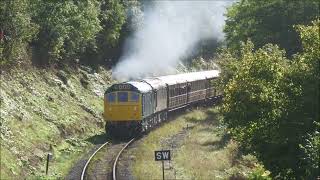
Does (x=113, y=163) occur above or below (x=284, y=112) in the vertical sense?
below

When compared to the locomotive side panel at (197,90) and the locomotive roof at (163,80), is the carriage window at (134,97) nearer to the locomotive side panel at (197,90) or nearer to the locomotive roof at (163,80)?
the locomotive roof at (163,80)

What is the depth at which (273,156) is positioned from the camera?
18.5m

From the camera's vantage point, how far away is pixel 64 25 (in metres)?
35.6

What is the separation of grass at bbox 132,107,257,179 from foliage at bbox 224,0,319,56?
299 inches

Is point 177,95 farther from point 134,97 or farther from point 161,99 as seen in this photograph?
point 134,97

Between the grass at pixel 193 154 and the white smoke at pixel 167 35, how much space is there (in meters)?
16.6

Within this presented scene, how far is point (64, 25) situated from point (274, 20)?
50.3ft

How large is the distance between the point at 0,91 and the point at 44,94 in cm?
556

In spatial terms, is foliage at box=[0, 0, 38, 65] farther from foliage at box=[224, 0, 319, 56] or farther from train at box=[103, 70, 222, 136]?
foliage at box=[224, 0, 319, 56]

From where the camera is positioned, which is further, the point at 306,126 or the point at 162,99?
the point at 162,99

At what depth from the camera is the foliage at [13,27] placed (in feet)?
92.6

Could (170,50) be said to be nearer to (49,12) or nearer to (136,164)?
(49,12)

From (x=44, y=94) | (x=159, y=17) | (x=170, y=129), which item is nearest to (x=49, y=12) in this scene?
(x=44, y=94)

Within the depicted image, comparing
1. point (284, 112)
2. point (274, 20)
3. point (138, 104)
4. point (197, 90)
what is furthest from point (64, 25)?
point (284, 112)
